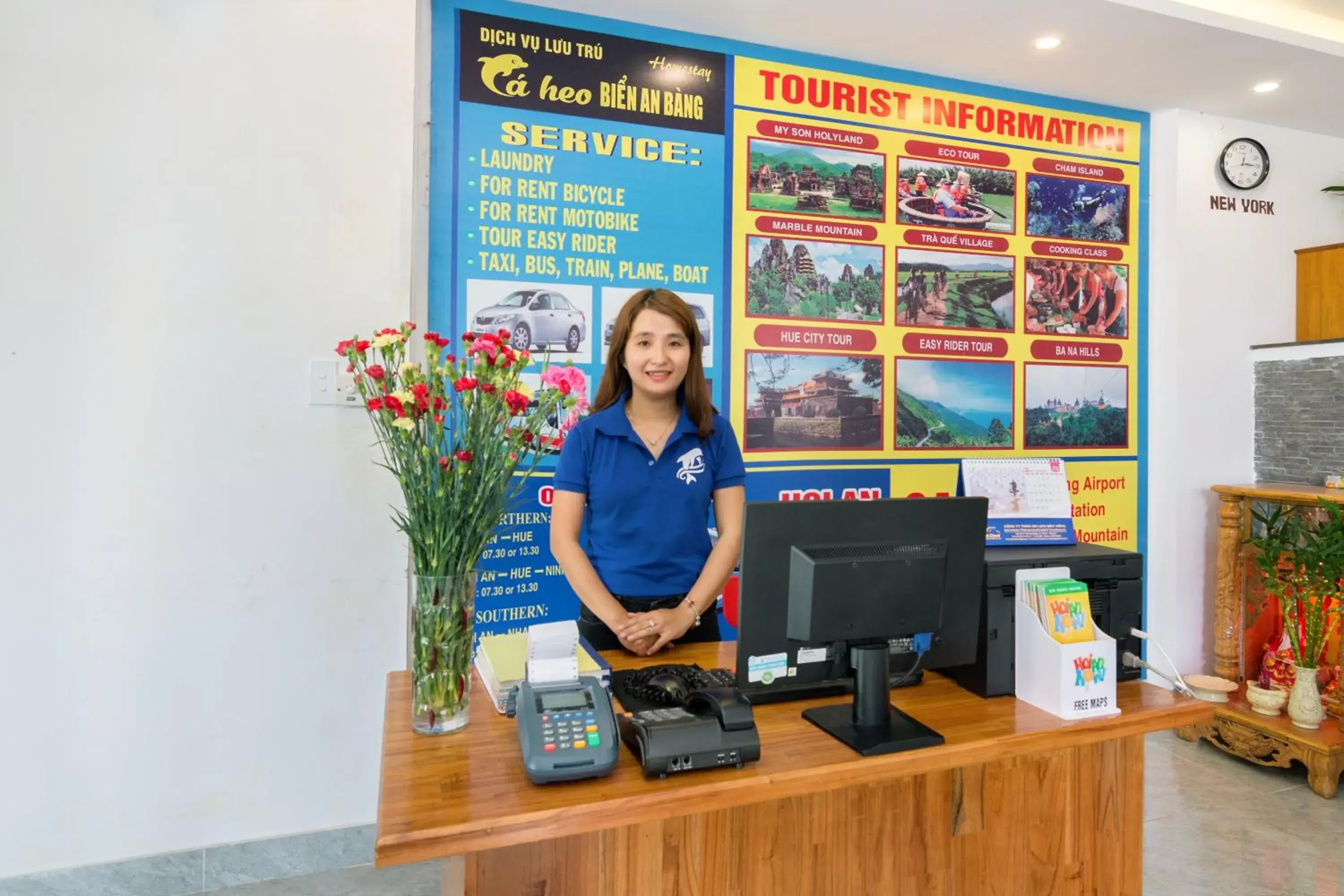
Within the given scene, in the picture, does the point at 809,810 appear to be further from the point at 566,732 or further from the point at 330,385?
the point at 330,385

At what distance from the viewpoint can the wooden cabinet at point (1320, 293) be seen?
12.2ft

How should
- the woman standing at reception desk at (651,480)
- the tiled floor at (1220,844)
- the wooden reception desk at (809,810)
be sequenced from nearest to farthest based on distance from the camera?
the wooden reception desk at (809,810) → the woman standing at reception desk at (651,480) → the tiled floor at (1220,844)

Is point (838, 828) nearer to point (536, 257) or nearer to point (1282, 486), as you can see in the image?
point (536, 257)

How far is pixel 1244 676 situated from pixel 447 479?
3.91 meters

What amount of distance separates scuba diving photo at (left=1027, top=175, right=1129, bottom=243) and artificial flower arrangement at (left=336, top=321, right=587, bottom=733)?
9.96 ft

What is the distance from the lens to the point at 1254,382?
382cm

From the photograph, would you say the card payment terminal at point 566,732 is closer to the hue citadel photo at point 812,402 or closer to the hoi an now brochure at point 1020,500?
the hoi an now brochure at point 1020,500

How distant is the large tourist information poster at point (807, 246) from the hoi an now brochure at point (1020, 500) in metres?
1.39

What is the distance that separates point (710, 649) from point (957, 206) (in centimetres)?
245

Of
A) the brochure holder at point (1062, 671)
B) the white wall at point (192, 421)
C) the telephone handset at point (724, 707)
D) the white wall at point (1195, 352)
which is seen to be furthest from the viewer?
the white wall at point (1195, 352)

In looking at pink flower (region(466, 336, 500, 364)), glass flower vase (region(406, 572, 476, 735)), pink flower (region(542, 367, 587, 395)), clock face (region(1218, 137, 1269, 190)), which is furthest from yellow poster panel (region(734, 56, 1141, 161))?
glass flower vase (region(406, 572, 476, 735))

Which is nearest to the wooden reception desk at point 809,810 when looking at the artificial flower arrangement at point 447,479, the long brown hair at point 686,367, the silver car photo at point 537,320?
the artificial flower arrangement at point 447,479

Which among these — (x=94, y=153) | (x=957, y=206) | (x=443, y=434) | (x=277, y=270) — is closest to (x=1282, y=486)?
(x=957, y=206)


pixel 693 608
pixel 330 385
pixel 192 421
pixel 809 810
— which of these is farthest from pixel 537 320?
pixel 809 810
